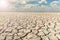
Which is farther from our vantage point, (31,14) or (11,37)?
(31,14)

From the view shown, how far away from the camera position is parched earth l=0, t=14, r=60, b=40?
3.28 feet

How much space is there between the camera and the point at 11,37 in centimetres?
99

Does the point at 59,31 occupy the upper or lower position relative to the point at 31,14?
lower

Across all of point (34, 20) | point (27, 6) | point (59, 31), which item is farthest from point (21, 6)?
point (59, 31)

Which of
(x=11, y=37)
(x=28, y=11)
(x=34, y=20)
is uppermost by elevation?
(x=28, y=11)

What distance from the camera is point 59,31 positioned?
1.04m

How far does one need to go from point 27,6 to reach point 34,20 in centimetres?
17

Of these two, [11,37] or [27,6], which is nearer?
[11,37]

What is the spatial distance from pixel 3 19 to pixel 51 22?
21.1 inches

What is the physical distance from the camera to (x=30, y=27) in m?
1.09

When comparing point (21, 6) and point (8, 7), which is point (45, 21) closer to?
point (21, 6)

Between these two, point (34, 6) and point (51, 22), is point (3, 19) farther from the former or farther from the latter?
point (51, 22)

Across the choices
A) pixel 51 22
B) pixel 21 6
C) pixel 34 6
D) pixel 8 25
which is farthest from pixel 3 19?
pixel 51 22

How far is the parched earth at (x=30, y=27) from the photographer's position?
1.00 m
